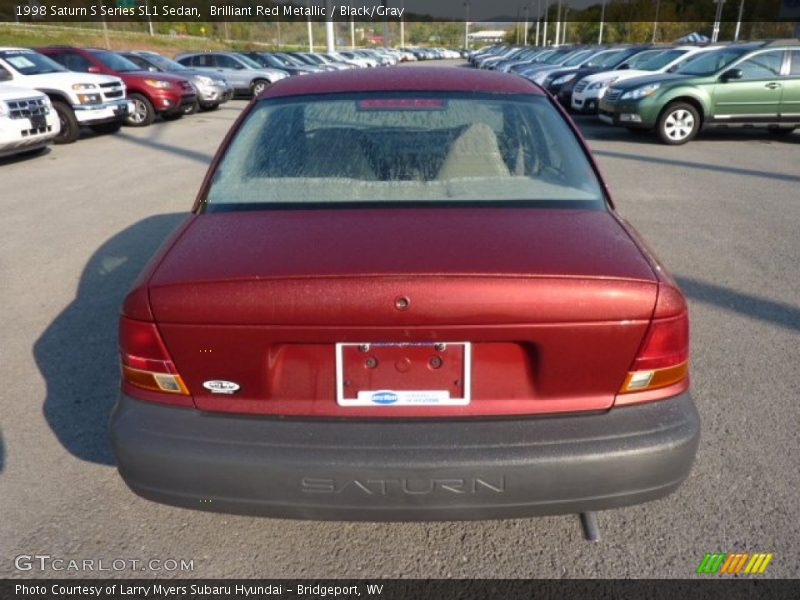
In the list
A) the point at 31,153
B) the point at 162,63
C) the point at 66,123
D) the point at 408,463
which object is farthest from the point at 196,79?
the point at 408,463

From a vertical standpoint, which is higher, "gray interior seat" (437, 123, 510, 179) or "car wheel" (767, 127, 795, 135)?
"gray interior seat" (437, 123, 510, 179)

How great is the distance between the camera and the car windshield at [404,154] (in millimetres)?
2525

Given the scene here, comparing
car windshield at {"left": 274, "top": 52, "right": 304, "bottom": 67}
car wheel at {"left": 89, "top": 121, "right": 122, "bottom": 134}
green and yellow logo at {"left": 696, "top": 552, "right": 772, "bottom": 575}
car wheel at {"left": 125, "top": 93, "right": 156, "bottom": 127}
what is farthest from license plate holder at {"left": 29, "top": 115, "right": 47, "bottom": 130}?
car windshield at {"left": 274, "top": 52, "right": 304, "bottom": 67}

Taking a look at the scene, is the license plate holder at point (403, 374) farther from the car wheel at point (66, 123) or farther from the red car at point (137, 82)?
the red car at point (137, 82)

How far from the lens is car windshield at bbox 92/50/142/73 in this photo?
15226mm

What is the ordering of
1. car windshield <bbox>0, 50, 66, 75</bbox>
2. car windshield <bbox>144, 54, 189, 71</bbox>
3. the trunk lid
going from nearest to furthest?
1. the trunk lid
2. car windshield <bbox>0, 50, 66, 75</bbox>
3. car windshield <bbox>144, 54, 189, 71</bbox>

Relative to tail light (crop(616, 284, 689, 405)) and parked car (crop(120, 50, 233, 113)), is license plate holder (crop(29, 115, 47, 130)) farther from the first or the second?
tail light (crop(616, 284, 689, 405))

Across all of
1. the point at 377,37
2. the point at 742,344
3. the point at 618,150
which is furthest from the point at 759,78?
the point at 377,37

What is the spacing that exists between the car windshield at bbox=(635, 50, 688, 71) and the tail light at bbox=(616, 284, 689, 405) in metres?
13.9

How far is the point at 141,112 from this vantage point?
15203mm

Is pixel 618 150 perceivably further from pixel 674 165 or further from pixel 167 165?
pixel 167 165

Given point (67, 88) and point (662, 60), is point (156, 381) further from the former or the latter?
point (662, 60)

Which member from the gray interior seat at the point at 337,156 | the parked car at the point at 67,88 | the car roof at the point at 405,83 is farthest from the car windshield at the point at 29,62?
the gray interior seat at the point at 337,156

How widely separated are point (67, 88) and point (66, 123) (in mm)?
732
